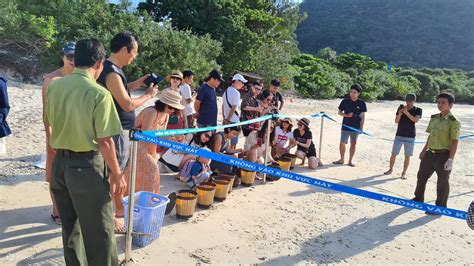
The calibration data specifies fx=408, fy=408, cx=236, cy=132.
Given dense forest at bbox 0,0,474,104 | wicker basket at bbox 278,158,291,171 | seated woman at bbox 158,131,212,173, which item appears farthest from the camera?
dense forest at bbox 0,0,474,104

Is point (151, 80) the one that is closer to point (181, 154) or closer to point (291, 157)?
point (181, 154)

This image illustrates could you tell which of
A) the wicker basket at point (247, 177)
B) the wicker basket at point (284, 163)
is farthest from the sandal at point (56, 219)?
the wicker basket at point (284, 163)

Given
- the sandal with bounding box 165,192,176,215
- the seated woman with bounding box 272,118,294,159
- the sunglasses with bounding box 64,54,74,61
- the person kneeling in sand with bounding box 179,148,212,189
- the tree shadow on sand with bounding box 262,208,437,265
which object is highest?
the sunglasses with bounding box 64,54,74,61

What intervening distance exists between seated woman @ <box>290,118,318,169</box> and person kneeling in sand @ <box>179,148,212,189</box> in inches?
109

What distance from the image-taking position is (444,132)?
19.2 ft

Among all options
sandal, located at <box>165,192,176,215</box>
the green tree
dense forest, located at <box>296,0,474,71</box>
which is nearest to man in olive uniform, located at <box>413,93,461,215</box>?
sandal, located at <box>165,192,176,215</box>

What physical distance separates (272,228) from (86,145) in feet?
9.14

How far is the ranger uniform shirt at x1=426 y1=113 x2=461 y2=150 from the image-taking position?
5.77 metres

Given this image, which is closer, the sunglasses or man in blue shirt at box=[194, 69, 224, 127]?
the sunglasses

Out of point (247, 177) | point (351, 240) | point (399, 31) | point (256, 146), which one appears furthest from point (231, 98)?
point (399, 31)

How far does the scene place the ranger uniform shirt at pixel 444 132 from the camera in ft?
18.9

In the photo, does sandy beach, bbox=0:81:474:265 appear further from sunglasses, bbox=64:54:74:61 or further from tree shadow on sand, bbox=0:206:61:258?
sunglasses, bbox=64:54:74:61

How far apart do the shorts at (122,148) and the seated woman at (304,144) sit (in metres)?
4.68

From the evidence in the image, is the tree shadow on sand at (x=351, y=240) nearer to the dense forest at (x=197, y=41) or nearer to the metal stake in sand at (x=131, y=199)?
the metal stake in sand at (x=131, y=199)
